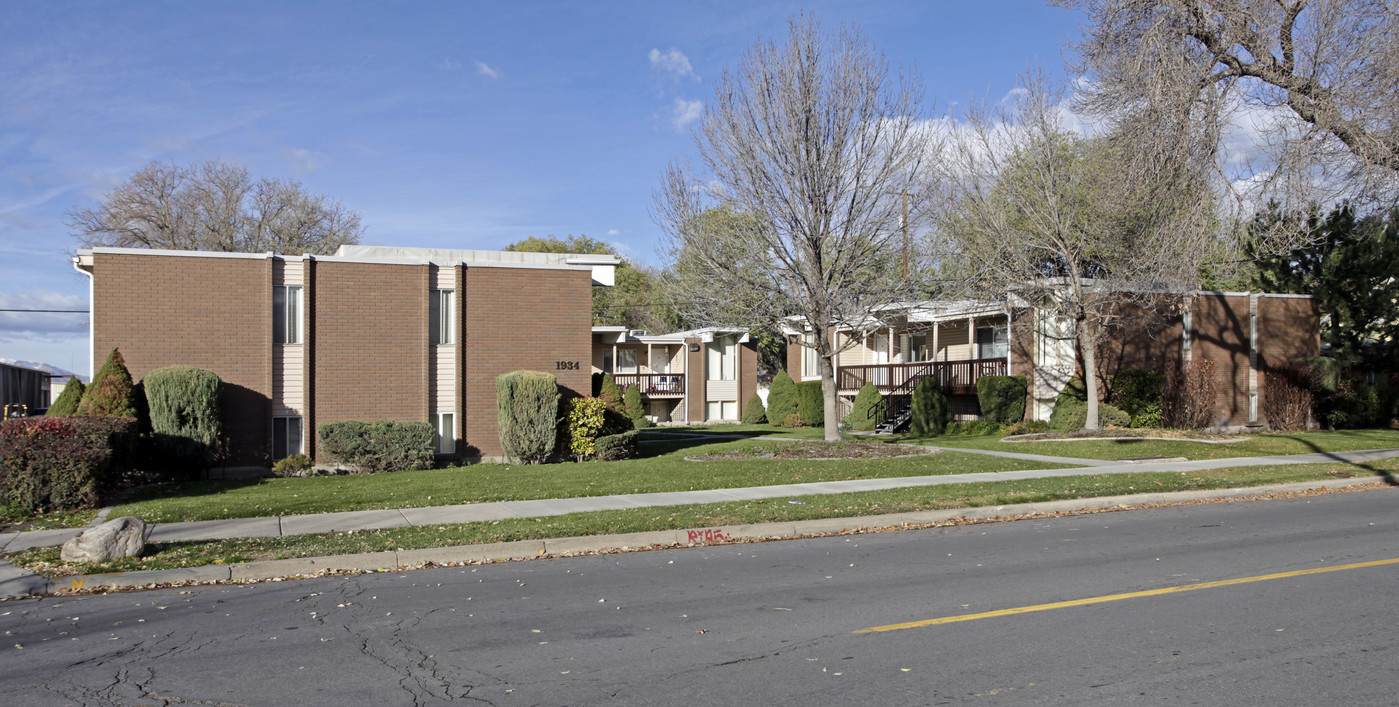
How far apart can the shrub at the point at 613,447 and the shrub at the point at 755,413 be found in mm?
20539

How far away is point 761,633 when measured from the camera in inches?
266

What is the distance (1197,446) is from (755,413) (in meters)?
22.7

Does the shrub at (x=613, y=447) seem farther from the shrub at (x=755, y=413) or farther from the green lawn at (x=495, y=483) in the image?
the shrub at (x=755, y=413)

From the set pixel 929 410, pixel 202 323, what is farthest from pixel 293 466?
pixel 929 410

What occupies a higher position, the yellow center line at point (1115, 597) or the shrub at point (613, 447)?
the shrub at point (613, 447)

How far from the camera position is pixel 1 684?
570cm

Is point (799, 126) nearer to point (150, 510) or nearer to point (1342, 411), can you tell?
point (150, 510)

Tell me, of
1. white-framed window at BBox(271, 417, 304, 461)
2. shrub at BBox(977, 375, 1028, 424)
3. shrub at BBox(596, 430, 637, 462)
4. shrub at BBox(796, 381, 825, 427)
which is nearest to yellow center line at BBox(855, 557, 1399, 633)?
shrub at BBox(596, 430, 637, 462)

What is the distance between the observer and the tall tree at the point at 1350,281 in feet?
92.4

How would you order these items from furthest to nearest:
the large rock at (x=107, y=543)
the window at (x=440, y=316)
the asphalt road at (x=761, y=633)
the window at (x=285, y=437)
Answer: the window at (x=440, y=316), the window at (x=285, y=437), the large rock at (x=107, y=543), the asphalt road at (x=761, y=633)

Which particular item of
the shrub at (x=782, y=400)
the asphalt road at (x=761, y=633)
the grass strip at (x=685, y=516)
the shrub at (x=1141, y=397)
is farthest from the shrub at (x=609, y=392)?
the asphalt road at (x=761, y=633)

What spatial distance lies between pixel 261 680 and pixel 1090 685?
16.7 ft

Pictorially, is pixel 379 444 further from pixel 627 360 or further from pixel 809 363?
pixel 627 360

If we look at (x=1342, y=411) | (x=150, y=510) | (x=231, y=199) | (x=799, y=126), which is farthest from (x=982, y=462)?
(x=231, y=199)
